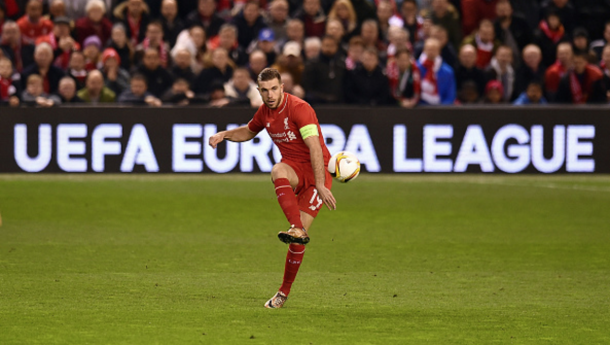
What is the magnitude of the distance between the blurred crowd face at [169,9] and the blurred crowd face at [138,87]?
2.01 meters

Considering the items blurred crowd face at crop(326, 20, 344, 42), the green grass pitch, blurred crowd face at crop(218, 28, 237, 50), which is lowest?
the green grass pitch

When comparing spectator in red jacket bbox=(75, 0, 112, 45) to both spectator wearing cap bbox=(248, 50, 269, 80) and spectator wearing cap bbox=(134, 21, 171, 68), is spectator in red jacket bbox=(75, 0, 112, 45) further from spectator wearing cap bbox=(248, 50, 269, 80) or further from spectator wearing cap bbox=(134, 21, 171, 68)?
spectator wearing cap bbox=(248, 50, 269, 80)

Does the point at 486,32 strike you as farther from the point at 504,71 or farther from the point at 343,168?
the point at 343,168

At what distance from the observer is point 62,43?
57.6ft

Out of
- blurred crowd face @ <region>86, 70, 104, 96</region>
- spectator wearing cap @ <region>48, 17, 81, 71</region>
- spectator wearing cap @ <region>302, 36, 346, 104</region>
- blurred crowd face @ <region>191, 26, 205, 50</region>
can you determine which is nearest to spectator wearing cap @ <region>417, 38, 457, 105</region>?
spectator wearing cap @ <region>302, 36, 346, 104</region>

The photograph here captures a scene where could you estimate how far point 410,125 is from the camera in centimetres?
1669

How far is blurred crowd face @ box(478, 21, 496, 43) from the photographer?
18.2m

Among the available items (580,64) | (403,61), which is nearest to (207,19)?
(403,61)

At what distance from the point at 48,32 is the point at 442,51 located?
659cm

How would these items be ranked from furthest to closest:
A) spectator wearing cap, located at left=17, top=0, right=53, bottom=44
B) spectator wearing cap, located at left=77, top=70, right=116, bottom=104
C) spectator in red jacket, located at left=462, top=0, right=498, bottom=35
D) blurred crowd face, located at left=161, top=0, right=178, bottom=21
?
spectator in red jacket, located at left=462, top=0, right=498, bottom=35
blurred crowd face, located at left=161, top=0, right=178, bottom=21
spectator wearing cap, located at left=17, top=0, right=53, bottom=44
spectator wearing cap, located at left=77, top=70, right=116, bottom=104

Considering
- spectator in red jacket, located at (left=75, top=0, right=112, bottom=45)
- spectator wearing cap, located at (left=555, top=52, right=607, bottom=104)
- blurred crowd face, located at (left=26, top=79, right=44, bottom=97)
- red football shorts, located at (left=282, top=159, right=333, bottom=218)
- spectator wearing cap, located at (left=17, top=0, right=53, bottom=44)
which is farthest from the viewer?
spectator in red jacket, located at (left=75, top=0, right=112, bottom=45)

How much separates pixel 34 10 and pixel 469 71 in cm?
718

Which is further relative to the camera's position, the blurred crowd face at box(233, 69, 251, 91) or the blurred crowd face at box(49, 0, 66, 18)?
the blurred crowd face at box(49, 0, 66, 18)

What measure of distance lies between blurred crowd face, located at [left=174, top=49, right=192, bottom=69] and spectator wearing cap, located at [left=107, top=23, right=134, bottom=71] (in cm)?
105
